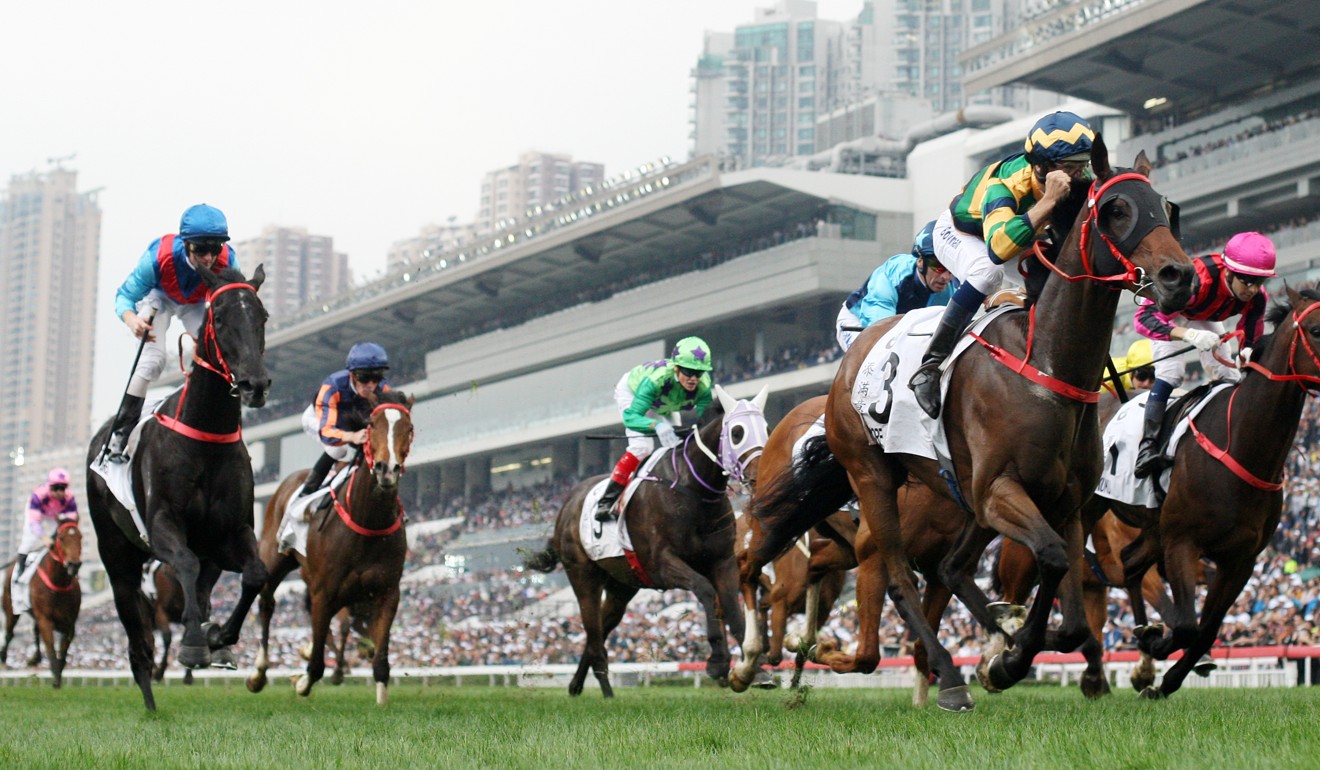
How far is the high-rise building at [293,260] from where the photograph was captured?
137375mm

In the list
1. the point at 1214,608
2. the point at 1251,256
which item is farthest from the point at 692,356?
the point at 1214,608

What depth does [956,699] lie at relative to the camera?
648 centimetres

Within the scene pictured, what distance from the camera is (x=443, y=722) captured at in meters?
7.02

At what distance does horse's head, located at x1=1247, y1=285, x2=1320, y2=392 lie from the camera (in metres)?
7.09

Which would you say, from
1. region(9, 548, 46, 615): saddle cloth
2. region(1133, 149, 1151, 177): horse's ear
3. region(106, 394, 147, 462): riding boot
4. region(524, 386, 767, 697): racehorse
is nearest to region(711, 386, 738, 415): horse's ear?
region(524, 386, 767, 697): racehorse

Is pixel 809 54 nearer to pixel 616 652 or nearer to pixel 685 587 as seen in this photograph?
pixel 616 652

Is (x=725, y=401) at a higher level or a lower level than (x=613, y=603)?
higher

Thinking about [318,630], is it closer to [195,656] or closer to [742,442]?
[195,656]

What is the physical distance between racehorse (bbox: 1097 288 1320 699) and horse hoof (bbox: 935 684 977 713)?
1.27 m

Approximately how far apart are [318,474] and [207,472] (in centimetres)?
333

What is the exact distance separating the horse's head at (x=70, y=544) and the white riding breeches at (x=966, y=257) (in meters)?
9.78

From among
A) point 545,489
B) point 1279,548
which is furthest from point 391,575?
point 545,489

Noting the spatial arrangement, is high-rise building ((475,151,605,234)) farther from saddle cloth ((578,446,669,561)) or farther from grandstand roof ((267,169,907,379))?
saddle cloth ((578,446,669,561))

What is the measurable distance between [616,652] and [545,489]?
710 inches
